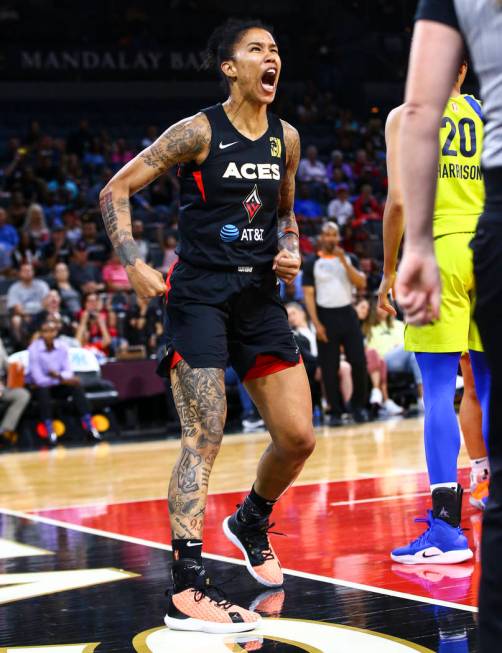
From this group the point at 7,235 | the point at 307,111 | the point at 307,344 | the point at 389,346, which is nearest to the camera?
the point at 307,344

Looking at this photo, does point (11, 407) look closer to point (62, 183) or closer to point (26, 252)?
point (26, 252)

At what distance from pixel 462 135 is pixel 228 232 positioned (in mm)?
1119

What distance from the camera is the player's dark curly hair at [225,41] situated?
4.19m

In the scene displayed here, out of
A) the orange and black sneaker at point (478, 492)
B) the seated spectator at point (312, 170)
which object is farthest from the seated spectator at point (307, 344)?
the seated spectator at point (312, 170)

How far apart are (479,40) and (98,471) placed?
6.80 metres

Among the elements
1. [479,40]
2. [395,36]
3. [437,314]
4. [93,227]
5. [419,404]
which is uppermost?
[395,36]

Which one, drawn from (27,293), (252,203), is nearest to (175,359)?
(252,203)

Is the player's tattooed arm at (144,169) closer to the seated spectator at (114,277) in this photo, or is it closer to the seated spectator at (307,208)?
the seated spectator at (114,277)

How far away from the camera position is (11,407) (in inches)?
435

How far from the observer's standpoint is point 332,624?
11.7ft

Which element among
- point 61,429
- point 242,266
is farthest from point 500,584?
point 61,429

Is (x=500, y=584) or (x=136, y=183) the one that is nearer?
(x=500, y=584)

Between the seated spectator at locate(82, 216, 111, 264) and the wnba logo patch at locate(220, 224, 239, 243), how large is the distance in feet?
32.9

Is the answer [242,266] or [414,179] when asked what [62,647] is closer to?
[242,266]
